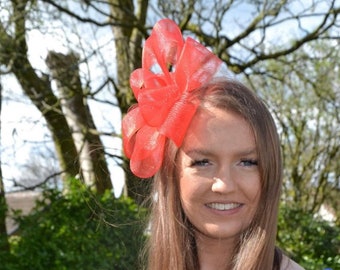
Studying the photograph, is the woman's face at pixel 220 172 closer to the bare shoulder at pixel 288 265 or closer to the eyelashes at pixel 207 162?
the eyelashes at pixel 207 162

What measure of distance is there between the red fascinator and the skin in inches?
2.1

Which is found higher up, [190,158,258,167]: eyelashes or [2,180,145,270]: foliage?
[190,158,258,167]: eyelashes

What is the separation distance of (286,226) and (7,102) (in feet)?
8.71

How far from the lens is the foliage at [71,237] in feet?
14.8

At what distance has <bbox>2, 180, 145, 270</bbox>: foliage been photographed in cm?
452

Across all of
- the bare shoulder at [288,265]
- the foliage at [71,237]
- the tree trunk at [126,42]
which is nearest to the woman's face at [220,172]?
the bare shoulder at [288,265]

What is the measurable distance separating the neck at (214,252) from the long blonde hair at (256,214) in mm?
23

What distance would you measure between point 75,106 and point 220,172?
5.16 m

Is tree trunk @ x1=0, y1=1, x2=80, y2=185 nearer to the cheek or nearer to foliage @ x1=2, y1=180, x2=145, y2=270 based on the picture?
foliage @ x1=2, y1=180, x2=145, y2=270

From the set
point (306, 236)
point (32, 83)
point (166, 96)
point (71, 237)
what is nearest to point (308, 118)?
point (306, 236)

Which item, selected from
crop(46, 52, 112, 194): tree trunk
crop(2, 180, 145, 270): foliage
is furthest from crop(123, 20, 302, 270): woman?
crop(46, 52, 112, 194): tree trunk

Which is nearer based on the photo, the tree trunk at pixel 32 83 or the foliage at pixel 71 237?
the foliage at pixel 71 237

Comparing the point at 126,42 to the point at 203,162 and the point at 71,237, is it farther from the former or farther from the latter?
the point at 203,162

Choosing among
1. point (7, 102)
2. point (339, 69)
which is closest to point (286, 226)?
point (339, 69)
